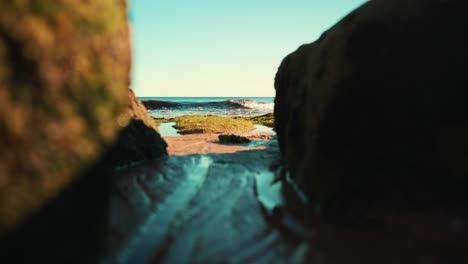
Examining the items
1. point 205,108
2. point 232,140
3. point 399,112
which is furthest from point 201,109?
point 399,112

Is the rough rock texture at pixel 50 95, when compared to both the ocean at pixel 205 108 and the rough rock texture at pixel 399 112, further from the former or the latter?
the ocean at pixel 205 108

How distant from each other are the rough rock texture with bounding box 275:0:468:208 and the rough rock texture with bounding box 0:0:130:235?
257 cm

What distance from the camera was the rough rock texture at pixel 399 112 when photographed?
341 centimetres

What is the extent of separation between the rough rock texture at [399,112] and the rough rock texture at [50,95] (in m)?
2.57

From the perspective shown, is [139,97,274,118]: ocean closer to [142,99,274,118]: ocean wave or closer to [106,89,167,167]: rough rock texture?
[142,99,274,118]: ocean wave

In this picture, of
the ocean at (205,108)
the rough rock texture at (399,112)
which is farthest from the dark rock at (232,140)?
the ocean at (205,108)

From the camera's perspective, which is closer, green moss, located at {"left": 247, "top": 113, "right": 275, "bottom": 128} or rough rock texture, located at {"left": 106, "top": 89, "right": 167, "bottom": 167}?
rough rock texture, located at {"left": 106, "top": 89, "right": 167, "bottom": 167}

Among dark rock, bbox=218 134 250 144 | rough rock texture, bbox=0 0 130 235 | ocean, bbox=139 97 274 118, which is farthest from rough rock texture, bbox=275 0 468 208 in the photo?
ocean, bbox=139 97 274 118

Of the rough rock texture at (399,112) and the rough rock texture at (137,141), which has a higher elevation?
the rough rock texture at (399,112)

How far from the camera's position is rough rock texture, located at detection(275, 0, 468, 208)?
3.41 meters

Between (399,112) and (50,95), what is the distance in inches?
134

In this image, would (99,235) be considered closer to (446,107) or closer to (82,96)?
(82,96)

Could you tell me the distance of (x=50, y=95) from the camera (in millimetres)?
2131

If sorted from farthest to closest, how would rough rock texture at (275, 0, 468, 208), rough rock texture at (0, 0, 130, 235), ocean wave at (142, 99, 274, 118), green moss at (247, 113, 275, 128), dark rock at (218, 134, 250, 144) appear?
ocean wave at (142, 99, 274, 118) → green moss at (247, 113, 275, 128) → dark rock at (218, 134, 250, 144) → rough rock texture at (275, 0, 468, 208) → rough rock texture at (0, 0, 130, 235)
